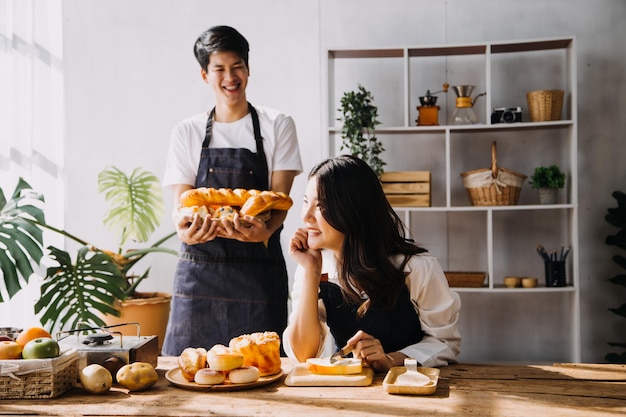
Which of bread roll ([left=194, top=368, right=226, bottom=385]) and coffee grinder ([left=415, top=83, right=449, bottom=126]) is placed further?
coffee grinder ([left=415, top=83, right=449, bottom=126])

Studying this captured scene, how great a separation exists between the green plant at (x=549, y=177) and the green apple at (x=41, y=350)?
131 inches

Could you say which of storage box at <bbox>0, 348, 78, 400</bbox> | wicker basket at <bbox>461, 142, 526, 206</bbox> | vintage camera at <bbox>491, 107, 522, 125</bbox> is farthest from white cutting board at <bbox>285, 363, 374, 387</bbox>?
vintage camera at <bbox>491, 107, 522, 125</bbox>

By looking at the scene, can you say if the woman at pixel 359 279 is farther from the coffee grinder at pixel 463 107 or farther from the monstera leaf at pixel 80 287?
the coffee grinder at pixel 463 107

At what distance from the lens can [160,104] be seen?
4824 mm

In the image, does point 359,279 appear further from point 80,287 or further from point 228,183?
point 80,287

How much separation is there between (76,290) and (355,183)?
1.98 m

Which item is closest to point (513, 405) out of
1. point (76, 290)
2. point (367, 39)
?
point (76, 290)

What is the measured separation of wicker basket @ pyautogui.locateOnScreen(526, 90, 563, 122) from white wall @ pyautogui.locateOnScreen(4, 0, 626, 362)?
0.42 metres

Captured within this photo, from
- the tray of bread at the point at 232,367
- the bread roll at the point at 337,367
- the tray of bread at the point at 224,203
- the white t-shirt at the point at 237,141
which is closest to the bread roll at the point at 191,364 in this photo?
the tray of bread at the point at 232,367

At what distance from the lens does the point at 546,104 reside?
4.16 m

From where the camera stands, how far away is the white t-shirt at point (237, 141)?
2.93 metres

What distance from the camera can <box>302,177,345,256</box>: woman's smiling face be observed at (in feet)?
6.92

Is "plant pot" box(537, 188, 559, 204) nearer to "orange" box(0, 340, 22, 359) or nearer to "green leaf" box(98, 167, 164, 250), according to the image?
"green leaf" box(98, 167, 164, 250)

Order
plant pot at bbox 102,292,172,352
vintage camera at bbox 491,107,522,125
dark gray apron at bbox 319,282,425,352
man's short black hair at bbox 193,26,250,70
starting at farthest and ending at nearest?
→ vintage camera at bbox 491,107,522,125 → plant pot at bbox 102,292,172,352 → man's short black hair at bbox 193,26,250,70 → dark gray apron at bbox 319,282,425,352
